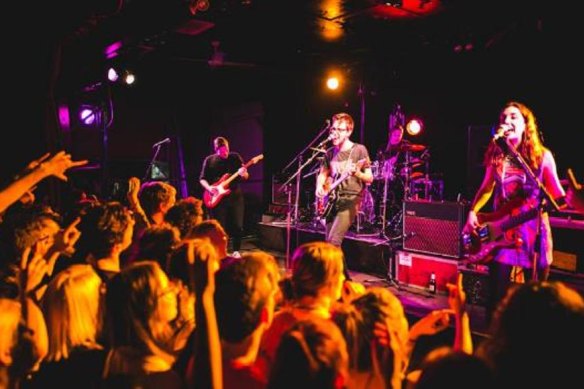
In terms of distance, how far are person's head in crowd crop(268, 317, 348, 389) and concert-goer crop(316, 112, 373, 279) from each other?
424 centimetres

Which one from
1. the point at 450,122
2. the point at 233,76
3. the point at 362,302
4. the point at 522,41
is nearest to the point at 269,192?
the point at 233,76

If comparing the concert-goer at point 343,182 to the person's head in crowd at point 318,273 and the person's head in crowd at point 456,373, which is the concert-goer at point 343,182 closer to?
the person's head in crowd at point 318,273

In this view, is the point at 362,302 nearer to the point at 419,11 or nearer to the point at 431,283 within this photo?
the point at 431,283

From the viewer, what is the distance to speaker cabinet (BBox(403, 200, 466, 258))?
5727 millimetres

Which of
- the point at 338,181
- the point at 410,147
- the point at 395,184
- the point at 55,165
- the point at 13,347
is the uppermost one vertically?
the point at 410,147

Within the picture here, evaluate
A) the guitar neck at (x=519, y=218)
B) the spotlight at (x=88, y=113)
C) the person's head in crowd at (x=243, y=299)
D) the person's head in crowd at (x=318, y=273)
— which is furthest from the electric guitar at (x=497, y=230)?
the spotlight at (x=88, y=113)

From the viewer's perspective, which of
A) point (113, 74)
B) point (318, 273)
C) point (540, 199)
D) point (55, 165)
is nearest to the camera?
point (318, 273)

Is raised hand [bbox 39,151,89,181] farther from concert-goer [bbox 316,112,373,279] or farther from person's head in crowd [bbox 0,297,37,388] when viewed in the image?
concert-goer [bbox 316,112,373,279]

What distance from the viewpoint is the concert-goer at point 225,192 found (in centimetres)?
795

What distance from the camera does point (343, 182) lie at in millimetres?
5723

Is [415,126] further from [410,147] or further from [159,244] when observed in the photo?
[159,244]

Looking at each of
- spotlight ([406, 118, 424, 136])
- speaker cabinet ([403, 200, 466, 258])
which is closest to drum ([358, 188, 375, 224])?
spotlight ([406, 118, 424, 136])

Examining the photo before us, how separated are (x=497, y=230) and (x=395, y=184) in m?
5.64

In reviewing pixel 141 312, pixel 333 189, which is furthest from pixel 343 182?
pixel 141 312
